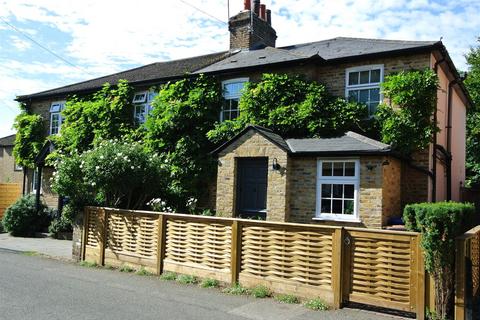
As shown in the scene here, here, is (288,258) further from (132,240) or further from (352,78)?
(352,78)

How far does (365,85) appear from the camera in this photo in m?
13.6

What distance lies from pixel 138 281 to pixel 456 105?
1456 cm

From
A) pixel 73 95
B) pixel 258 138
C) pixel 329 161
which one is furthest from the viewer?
pixel 73 95

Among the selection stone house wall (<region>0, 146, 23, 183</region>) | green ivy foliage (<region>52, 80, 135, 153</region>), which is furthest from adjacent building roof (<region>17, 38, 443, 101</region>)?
A: stone house wall (<region>0, 146, 23, 183</region>)

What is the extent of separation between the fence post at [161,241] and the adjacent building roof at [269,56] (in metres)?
7.42

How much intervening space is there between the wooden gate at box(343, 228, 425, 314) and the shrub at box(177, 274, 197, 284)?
3061 mm

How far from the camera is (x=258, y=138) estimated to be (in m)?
13.0

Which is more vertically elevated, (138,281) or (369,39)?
(369,39)

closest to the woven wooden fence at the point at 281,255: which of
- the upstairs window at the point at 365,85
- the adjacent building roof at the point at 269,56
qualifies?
the upstairs window at the point at 365,85

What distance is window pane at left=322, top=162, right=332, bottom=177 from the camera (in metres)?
12.2

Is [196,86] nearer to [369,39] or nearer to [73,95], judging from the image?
[369,39]

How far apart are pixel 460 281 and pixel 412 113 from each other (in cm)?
716

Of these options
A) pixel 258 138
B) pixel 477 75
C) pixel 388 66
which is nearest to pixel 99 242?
pixel 258 138

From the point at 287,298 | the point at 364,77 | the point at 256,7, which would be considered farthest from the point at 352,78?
the point at 287,298
